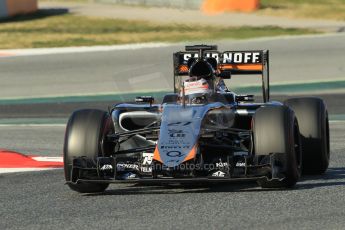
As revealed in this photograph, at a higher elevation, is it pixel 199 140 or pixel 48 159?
pixel 199 140

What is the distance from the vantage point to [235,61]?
11.6m

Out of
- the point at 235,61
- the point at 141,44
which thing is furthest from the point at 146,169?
the point at 141,44

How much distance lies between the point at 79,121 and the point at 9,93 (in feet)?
35.0

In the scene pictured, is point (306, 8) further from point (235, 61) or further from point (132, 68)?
point (235, 61)

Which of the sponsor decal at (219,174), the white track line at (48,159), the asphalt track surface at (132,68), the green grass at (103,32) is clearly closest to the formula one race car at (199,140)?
the sponsor decal at (219,174)

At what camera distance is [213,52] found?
11.6 metres

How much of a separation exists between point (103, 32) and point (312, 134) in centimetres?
1815

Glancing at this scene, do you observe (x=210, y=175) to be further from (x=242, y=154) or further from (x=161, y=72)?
(x=161, y=72)

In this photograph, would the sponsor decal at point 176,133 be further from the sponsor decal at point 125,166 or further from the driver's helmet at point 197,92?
the driver's helmet at point 197,92

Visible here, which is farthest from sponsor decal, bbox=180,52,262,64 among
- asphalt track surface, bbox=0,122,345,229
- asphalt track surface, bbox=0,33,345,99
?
asphalt track surface, bbox=0,33,345,99

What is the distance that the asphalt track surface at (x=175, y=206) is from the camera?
25.6 feet

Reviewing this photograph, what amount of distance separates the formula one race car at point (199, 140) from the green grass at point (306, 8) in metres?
19.8

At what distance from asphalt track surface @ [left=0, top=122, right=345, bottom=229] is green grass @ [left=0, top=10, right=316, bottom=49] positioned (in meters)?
15.6

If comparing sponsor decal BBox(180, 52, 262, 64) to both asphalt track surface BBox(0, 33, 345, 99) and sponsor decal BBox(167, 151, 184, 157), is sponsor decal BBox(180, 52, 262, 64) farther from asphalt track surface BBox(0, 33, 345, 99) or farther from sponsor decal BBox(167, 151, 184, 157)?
asphalt track surface BBox(0, 33, 345, 99)
